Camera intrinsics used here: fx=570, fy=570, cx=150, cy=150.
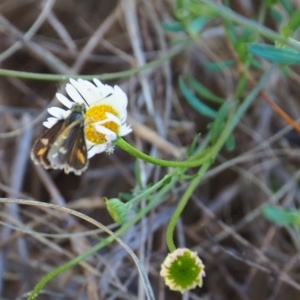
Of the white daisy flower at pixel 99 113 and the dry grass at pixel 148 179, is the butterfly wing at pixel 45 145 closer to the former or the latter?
the white daisy flower at pixel 99 113

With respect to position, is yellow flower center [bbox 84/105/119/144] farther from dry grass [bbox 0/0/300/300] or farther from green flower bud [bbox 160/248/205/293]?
dry grass [bbox 0/0/300/300]

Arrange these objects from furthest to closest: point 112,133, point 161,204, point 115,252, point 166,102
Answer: point 166,102 < point 161,204 < point 115,252 < point 112,133

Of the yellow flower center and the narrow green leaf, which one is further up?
the yellow flower center

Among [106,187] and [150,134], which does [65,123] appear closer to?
[150,134]

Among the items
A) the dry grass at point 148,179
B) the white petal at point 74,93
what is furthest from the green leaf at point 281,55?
A: the dry grass at point 148,179

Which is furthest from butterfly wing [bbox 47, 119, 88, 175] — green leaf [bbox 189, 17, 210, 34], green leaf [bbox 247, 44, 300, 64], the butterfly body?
green leaf [bbox 189, 17, 210, 34]

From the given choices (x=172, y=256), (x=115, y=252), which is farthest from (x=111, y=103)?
(x=115, y=252)
